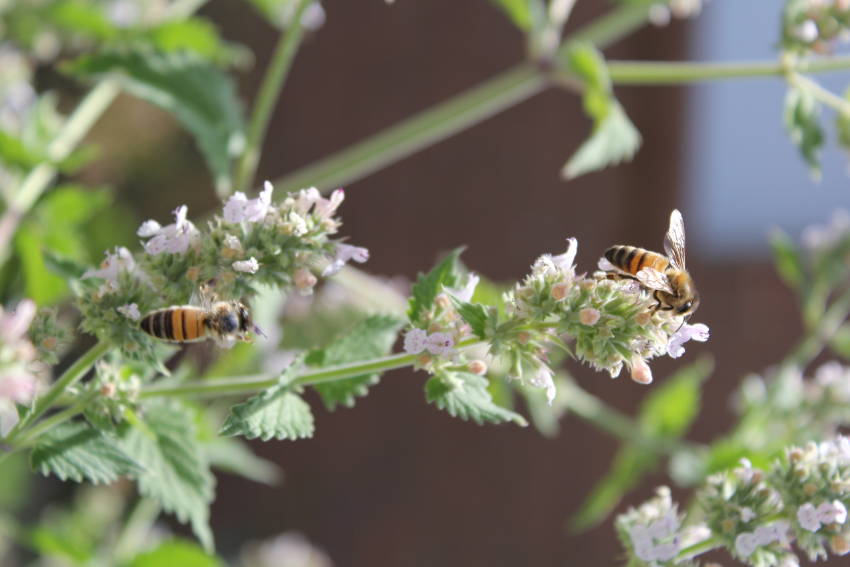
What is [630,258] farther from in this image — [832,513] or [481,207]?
[481,207]

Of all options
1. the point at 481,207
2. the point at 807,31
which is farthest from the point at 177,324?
the point at 481,207

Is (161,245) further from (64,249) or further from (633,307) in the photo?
(64,249)

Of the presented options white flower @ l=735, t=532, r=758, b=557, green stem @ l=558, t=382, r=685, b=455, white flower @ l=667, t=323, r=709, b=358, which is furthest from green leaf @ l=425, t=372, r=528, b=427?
green stem @ l=558, t=382, r=685, b=455

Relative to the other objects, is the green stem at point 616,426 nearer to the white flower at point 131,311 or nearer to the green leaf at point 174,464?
the green leaf at point 174,464

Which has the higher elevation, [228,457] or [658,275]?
[658,275]

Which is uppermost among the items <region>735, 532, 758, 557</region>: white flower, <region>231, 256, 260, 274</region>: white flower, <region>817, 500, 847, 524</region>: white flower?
<region>231, 256, 260, 274</region>: white flower

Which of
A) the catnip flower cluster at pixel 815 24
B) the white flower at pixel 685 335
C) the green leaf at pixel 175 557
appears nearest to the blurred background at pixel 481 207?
the catnip flower cluster at pixel 815 24

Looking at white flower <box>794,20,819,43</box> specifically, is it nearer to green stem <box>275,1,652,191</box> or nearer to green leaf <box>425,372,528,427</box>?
green stem <box>275,1,652,191</box>
